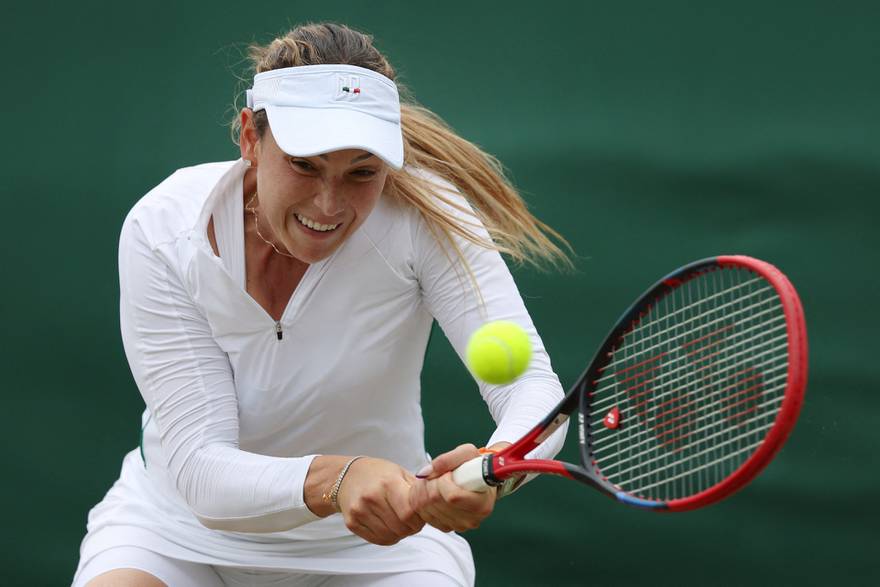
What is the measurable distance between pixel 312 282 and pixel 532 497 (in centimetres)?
98

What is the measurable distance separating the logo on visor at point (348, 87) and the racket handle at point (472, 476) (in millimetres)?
509

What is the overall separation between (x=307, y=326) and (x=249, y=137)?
28 cm

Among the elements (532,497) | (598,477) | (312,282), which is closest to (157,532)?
(312,282)

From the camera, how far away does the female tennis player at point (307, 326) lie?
170cm

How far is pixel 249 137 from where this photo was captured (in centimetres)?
182

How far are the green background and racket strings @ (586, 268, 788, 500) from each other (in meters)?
0.21

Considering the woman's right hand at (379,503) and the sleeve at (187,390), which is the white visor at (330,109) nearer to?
the sleeve at (187,390)

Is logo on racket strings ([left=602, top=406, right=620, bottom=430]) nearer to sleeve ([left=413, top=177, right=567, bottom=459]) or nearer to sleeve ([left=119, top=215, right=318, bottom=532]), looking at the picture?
sleeve ([left=413, top=177, right=567, bottom=459])

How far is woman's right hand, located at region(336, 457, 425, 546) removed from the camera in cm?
162

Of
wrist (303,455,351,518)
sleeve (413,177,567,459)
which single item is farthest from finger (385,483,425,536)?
sleeve (413,177,567,459)

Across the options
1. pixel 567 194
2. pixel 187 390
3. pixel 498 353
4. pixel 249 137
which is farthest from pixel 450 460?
pixel 567 194

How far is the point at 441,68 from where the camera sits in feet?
8.61

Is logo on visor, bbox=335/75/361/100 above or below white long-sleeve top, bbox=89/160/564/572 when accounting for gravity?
above

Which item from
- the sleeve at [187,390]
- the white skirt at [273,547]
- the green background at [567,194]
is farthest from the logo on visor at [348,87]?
the green background at [567,194]
